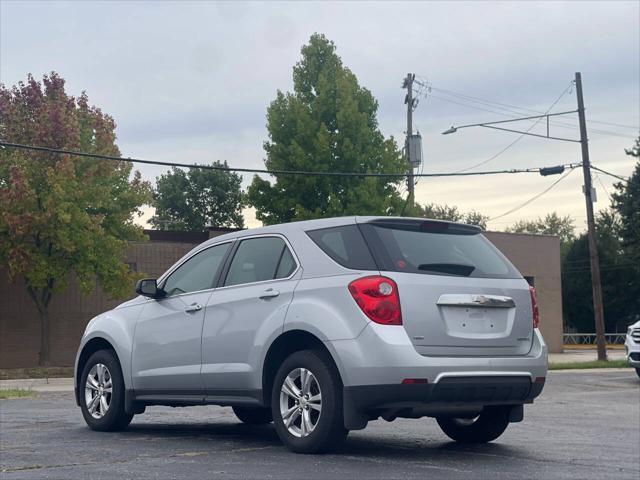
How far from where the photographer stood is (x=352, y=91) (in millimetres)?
37594

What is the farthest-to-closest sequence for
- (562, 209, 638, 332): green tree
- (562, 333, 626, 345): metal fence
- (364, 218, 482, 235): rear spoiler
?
(562, 209, 638, 332): green tree, (562, 333, 626, 345): metal fence, (364, 218, 482, 235): rear spoiler

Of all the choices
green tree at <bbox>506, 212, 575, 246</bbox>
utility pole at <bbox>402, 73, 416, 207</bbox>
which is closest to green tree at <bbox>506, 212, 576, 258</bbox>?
green tree at <bbox>506, 212, 575, 246</bbox>

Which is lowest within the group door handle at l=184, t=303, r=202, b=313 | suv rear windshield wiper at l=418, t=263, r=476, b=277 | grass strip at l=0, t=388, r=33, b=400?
grass strip at l=0, t=388, r=33, b=400

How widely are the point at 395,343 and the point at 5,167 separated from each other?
25416mm

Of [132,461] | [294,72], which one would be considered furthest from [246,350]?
[294,72]

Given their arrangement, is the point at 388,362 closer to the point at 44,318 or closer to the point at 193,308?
the point at 193,308

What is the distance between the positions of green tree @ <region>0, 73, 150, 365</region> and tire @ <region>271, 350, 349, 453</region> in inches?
892

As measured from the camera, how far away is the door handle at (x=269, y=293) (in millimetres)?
8484

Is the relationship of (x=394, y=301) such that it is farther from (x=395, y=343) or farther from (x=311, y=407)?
(x=311, y=407)

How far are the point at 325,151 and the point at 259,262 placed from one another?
27.6 meters

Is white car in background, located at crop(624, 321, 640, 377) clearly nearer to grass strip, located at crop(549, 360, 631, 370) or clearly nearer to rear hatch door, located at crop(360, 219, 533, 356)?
grass strip, located at crop(549, 360, 631, 370)

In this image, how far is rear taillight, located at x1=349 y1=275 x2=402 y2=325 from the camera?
7695 mm

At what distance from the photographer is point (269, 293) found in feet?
28.0

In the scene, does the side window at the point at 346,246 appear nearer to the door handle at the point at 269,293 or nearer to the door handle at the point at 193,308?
the door handle at the point at 269,293
